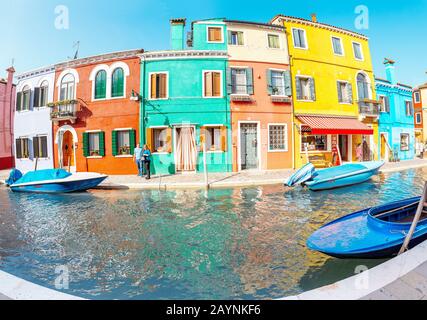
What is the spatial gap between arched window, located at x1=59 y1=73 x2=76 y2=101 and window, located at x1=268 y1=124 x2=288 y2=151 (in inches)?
573

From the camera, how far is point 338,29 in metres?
18.3

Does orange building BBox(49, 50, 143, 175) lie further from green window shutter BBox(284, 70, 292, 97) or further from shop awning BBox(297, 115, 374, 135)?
shop awning BBox(297, 115, 374, 135)

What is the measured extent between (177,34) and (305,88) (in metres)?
10.0

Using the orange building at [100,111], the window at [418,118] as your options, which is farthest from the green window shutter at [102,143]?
the window at [418,118]

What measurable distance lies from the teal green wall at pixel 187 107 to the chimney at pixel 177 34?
1.37m

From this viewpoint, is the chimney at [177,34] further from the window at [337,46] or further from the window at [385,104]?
the window at [385,104]

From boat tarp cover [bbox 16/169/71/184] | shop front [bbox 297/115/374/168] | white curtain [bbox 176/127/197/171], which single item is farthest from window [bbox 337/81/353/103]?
boat tarp cover [bbox 16/169/71/184]

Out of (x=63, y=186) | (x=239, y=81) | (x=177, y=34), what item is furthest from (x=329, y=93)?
(x=63, y=186)

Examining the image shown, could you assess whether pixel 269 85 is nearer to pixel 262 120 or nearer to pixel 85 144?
pixel 262 120

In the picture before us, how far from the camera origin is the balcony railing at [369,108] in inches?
717

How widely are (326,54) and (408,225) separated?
705 inches

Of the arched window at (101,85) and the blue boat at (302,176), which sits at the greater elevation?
the arched window at (101,85)

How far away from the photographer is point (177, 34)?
15977 millimetres
